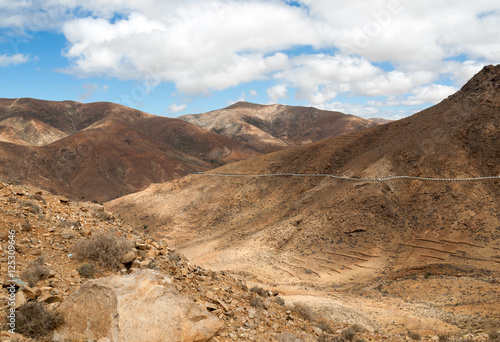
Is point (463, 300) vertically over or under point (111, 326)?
under

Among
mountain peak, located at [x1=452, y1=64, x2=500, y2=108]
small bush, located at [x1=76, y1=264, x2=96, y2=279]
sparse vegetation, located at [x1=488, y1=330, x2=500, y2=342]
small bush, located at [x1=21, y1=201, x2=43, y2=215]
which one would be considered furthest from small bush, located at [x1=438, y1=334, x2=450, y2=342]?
mountain peak, located at [x1=452, y1=64, x2=500, y2=108]

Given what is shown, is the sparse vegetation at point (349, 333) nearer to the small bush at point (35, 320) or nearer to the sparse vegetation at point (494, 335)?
the sparse vegetation at point (494, 335)

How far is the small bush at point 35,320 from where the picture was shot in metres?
4.80

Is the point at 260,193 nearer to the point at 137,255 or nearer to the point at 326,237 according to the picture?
the point at 326,237

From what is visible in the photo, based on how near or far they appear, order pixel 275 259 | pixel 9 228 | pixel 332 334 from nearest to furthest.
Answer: pixel 9 228, pixel 332 334, pixel 275 259

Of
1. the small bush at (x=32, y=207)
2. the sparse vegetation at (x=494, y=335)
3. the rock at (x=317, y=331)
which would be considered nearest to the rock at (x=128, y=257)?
the small bush at (x=32, y=207)

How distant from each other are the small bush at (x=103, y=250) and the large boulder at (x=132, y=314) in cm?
136

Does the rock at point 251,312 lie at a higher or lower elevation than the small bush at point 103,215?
lower

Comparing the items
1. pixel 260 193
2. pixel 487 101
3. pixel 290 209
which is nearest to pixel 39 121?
pixel 260 193

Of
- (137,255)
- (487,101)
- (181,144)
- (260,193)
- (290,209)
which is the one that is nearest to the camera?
(137,255)

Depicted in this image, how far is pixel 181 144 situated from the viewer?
110 m

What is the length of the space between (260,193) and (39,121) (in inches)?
3637

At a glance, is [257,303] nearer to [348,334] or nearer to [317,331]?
[317,331]

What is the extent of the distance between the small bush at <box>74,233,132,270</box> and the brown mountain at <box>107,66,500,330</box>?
9.10 meters
